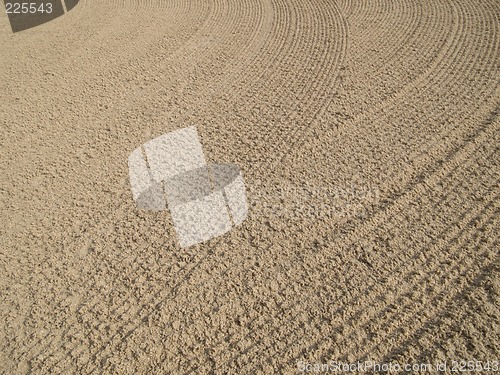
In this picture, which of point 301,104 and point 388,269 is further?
point 301,104

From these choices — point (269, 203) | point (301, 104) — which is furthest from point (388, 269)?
point (301, 104)

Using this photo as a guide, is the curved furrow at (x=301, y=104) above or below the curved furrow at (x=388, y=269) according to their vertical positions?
above

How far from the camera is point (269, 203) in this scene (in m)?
4.95

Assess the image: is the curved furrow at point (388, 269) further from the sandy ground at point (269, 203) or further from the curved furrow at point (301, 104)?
the curved furrow at point (301, 104)

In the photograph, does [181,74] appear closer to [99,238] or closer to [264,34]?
[264,34]

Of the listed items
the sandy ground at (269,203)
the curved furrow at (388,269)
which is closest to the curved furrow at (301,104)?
the sandy ground at (269,203)

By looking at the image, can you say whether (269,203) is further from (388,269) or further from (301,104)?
(301,104)

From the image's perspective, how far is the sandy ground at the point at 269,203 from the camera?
375 centimetres

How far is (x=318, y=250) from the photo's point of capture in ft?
14.4

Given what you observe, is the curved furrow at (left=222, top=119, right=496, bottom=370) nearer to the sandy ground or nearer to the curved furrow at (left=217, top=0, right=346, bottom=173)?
the sandy ground

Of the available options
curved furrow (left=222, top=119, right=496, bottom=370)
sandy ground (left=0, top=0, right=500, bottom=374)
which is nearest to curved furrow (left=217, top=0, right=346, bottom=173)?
sandy ground (left=0, top=0, right=500, bottom=374)

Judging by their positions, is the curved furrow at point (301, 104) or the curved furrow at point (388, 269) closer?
the curved furrow at point (388, 269)

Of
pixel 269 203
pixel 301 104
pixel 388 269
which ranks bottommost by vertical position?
pixel 388 269

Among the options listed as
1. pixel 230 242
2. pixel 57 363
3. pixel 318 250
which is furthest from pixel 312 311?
pixel 57 363
